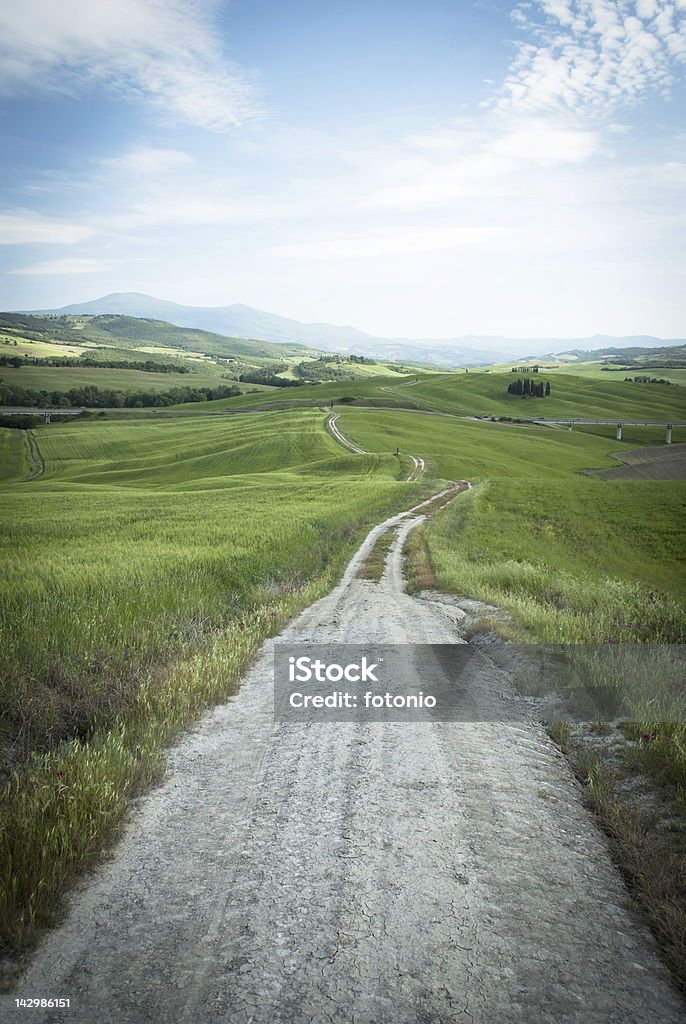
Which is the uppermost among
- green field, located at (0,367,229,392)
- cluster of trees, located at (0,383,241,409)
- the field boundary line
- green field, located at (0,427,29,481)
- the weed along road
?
green field, located at (0,367,229,392)

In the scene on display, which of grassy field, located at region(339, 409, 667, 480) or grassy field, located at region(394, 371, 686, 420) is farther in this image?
grassy field, located at region(394, 371, 686, 420)

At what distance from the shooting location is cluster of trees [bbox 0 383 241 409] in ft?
422

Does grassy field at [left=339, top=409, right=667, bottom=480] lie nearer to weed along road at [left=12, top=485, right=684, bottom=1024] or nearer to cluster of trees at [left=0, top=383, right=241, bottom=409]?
weed along road at [left=12, top=485, right=684, bottom=1024]

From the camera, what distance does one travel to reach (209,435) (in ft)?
310

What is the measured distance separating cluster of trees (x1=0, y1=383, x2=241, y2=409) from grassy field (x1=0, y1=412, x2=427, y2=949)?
108 metres

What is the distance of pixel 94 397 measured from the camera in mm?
141625

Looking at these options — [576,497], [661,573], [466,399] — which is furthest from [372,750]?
[466,399]

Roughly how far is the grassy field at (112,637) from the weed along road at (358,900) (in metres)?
0.46

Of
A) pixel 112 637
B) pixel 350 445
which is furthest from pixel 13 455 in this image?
pixel 112 637

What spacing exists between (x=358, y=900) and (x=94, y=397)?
153 m

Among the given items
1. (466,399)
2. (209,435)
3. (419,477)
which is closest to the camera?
(419,477)

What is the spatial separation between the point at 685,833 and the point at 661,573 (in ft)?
98.2

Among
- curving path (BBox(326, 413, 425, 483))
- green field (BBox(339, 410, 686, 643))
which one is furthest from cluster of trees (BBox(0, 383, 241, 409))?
green field (BBox(339, 410, 686, 643))

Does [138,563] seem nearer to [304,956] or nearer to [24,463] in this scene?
[304,956]
